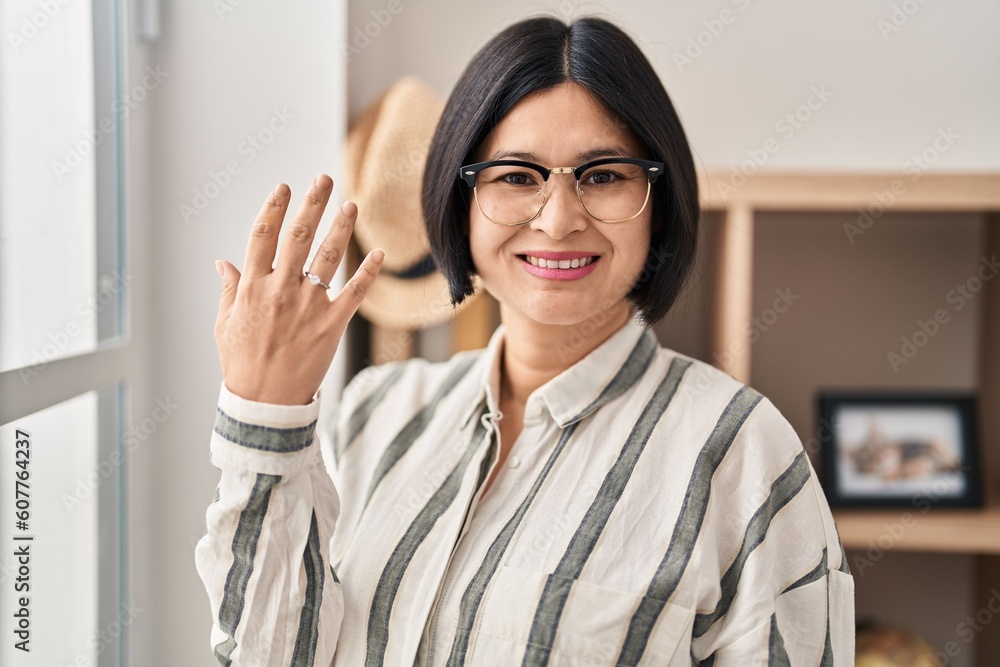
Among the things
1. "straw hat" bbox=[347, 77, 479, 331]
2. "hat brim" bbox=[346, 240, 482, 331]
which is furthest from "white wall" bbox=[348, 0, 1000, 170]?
"hat brim" bbox=[346, 240, 482, 331]

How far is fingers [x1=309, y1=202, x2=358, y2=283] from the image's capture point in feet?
2.71

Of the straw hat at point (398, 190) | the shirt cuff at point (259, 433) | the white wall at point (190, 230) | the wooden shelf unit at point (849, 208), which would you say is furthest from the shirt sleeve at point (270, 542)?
the wooden shelf unit at point (849, 208)

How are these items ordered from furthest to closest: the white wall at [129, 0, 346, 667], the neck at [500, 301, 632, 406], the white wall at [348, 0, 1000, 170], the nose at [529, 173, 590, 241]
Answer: the white wall at [348, 0, 1000, 170]
the white wall at [129, 0, 346, 667]
the neck at [500, 301, 632, 406]
the nose at [529, 173, 590, 241]

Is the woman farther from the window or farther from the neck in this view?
the window

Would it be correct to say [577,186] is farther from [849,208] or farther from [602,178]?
[849,208]

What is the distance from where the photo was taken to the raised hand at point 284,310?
0.81 m

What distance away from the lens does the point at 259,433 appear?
81cm

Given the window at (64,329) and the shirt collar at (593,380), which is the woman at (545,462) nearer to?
the shirt collar at (593,380)

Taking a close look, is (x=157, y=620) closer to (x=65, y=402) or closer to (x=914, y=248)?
(x=65, y=402)

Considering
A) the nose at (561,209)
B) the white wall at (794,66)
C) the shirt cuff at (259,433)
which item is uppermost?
the white wall at (794,66)

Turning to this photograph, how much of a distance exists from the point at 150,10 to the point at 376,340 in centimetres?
70

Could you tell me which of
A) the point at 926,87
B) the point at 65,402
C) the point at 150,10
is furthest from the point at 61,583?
the point at 926,87

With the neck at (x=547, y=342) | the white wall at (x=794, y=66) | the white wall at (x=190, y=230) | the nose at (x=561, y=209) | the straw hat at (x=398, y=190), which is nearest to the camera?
the nose at (x=561, y=209)

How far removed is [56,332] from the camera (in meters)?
0.99
